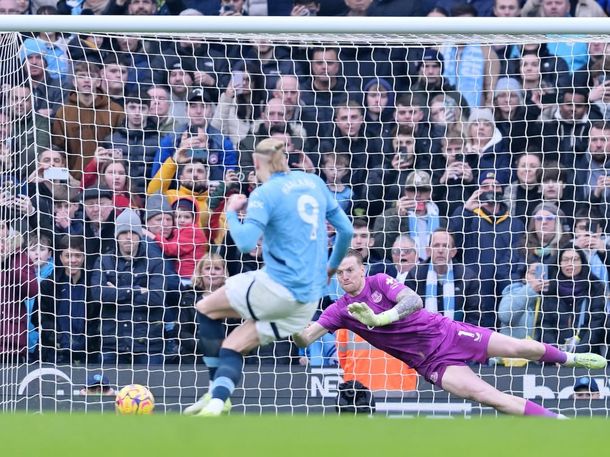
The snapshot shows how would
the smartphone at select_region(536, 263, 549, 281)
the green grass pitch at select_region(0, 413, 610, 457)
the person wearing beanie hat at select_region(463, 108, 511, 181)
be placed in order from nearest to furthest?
the green grass pitch at select_region(0, 413, 610, 457) < the smartphone at select_region(536, 263, 549, 281) < the person wearing beanie hat at select_region(463, 108, 511, 181)

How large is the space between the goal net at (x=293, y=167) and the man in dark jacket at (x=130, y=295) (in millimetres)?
18

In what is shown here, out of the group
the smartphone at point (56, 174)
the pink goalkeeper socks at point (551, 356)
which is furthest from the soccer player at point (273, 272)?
the smartphone at point (56, 174)

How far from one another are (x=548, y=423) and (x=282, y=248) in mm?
2661

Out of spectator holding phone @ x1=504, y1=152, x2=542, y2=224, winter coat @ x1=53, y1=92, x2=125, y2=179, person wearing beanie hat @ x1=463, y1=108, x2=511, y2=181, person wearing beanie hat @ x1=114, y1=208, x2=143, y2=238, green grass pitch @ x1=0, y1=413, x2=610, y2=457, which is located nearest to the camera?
green grass pitch @ x1=0, y1=413, x2=610, y2=457

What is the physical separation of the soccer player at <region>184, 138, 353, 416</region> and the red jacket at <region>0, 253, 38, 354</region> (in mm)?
2888

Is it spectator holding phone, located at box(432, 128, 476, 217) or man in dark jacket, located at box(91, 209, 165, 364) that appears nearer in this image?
man in dark jacket, located at box(91, 209, 165, 364)

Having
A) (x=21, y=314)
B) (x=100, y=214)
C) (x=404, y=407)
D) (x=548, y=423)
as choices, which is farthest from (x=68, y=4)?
(x=548, y=423)

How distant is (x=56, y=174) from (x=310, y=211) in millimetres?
3568

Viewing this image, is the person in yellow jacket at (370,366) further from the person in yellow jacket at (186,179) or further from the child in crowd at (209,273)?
the person in yellow jacket at (186,179)

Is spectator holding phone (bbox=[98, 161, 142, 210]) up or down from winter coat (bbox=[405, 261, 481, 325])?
up

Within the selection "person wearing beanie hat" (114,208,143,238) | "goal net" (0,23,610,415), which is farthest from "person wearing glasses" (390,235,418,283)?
"person wearing beanie hat" (114,208,143,238)

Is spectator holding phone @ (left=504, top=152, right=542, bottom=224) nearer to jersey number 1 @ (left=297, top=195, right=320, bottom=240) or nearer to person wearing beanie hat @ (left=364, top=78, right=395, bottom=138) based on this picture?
person wearing beanie hat @ (left=364, top=78, right=395, bottom=138)

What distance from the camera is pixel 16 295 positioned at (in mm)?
9930

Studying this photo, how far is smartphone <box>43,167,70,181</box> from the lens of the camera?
33.1 feet
